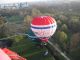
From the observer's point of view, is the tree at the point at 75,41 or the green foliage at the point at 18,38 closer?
the tree at the point at 75,41

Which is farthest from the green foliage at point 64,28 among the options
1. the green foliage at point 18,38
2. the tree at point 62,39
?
the green foliage at point 18,38

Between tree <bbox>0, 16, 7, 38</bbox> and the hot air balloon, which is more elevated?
the hot air balloon

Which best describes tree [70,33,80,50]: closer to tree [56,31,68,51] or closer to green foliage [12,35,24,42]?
tree [56,31,68,51]

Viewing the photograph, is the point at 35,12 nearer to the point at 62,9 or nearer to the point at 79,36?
the point at 62,9

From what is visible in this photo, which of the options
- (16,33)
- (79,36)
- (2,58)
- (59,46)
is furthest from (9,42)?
(2,58)

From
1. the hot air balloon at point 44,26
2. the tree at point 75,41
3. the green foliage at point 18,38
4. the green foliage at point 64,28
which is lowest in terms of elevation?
the green foliage at point 18,38

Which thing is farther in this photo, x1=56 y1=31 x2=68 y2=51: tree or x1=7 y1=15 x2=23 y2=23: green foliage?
x1=7 y1=15 x2=23 y2=23: green foliage

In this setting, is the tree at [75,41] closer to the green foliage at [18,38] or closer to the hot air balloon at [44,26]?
the hot air balloon at [44,26]

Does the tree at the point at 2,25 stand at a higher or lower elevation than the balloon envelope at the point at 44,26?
lower

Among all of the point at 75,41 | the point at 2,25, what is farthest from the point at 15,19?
the point at 75,41

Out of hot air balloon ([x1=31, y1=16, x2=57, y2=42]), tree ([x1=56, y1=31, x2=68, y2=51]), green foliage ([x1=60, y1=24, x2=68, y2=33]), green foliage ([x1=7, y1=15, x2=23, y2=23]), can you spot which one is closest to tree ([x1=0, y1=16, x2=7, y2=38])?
green foliage ([x1=7, y1=15, x2=23, y2=23])

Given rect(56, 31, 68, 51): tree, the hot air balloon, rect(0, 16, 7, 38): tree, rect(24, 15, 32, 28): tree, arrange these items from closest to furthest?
the hot air balloon < rect(56, 31, 68, 51): tree < rect(0, 16, 7, 38): tree < rect(24, 15, 32, 28): tree
